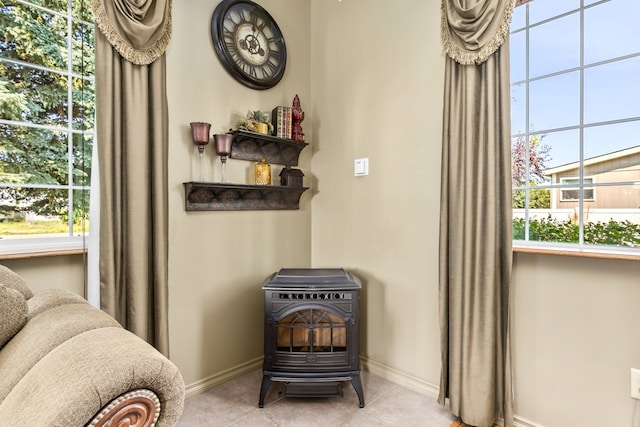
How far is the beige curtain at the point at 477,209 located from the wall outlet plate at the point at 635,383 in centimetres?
46

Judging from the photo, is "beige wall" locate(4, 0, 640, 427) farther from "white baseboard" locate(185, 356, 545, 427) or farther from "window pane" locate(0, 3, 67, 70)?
"window pane" locate(0, 3, 67, 70)

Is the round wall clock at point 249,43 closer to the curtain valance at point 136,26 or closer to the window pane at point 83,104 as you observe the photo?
the curtain valance at point 136,26

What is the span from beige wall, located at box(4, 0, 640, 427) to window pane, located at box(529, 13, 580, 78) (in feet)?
1.56

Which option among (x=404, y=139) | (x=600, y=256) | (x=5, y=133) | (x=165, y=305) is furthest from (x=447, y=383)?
(x=5, y=133)

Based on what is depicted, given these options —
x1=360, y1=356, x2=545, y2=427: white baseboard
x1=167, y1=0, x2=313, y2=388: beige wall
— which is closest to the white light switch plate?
x1=167, y1=0, x2=313, y2=388: beige wall

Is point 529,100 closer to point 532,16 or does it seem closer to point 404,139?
point 532,16

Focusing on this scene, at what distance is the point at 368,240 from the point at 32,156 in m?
1.90

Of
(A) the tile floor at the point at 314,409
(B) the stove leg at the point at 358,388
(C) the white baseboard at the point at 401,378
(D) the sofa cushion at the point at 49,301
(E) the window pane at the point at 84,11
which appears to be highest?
(E) the window pane at the point at 84,11

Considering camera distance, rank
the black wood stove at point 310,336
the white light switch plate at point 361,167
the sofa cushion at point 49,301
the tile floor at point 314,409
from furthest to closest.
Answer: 1. the white light switch plate at point 361,167
2. the black wood stove at point 310,336
3. the tile floor at point 314,409
4. the sofa cushion at point 49,301

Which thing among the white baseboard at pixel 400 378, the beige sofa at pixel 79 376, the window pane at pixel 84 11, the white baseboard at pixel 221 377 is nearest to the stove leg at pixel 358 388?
the white baseboard at pixel 400 378

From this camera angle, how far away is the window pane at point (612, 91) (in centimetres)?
154

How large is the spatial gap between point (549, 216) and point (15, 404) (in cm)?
215

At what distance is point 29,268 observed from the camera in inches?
60.4

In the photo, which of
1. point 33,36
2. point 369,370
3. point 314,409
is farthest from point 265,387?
point 33,36
